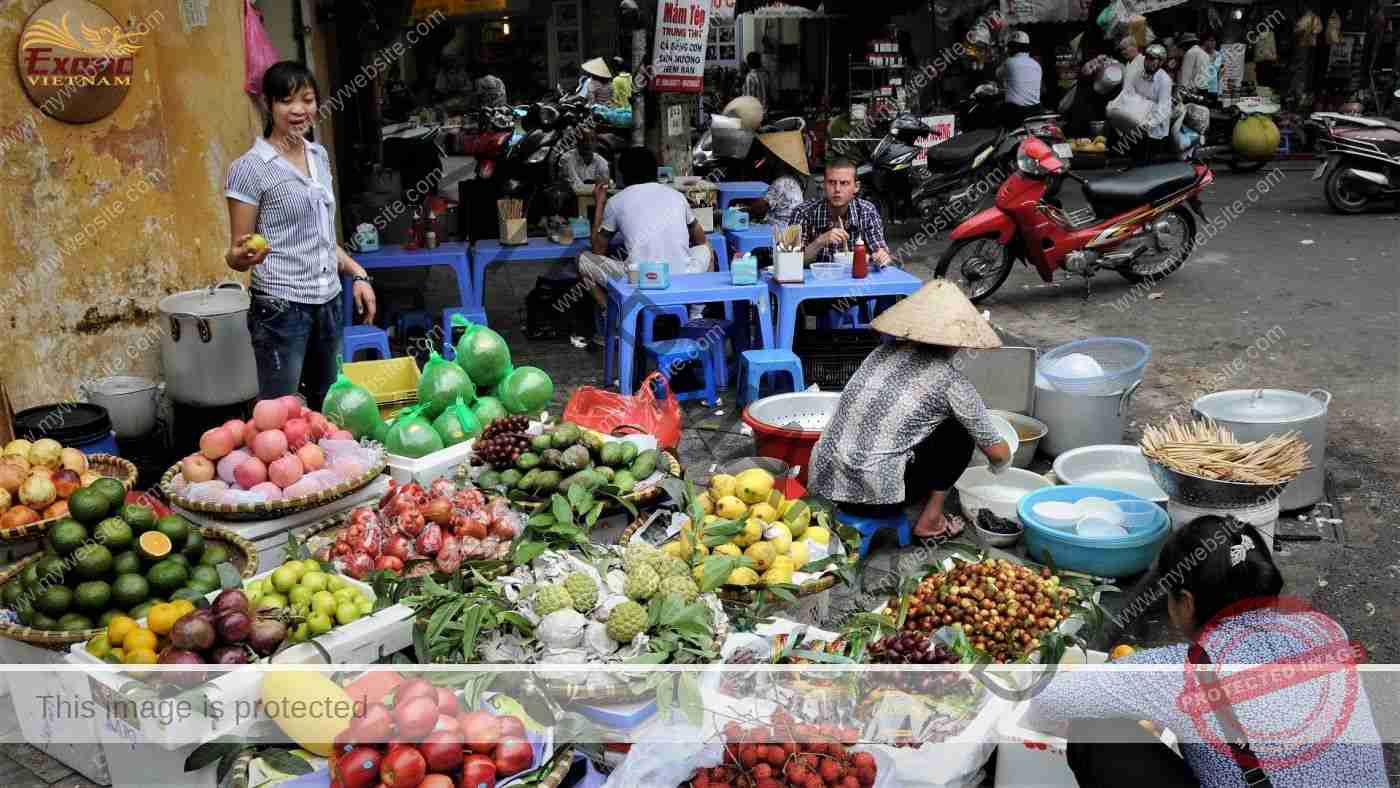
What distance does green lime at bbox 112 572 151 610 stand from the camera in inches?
122

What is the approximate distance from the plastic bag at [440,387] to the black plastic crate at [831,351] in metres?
2.23

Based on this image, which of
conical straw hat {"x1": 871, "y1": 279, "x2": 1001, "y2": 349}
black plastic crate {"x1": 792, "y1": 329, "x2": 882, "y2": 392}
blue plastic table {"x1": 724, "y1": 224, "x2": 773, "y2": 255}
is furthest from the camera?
blue plastic table {"x1": 724, "y1": 224, "x2": 773, "y2": 255}

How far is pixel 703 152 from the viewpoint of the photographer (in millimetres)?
11703

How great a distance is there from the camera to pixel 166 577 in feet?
10.4

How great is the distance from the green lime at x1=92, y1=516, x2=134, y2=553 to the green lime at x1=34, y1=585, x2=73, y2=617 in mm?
173

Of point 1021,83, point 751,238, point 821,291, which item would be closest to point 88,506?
point 821,291

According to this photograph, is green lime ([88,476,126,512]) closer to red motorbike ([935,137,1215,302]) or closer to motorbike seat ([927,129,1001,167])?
red motorbike ([935,137,1215,302])

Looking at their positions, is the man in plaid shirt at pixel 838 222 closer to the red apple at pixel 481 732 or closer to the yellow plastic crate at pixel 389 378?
the yellow plastic crate at pixel 389 378

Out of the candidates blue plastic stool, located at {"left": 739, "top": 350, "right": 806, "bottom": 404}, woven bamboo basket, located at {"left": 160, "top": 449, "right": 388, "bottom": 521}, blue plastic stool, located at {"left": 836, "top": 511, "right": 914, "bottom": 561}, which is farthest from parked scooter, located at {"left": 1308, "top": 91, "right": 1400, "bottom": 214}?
woven bamboo basket, located at {"left": 160, "top": 449, "right": 388, "bottom": 521}

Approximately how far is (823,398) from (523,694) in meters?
2.78

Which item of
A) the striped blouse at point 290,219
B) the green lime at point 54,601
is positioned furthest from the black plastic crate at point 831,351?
the green lime at point 54,601

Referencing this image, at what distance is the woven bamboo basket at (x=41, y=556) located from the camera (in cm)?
299

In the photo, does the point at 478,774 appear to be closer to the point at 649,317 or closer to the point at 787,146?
the point at 649,317

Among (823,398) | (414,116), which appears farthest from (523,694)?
(414,116)
